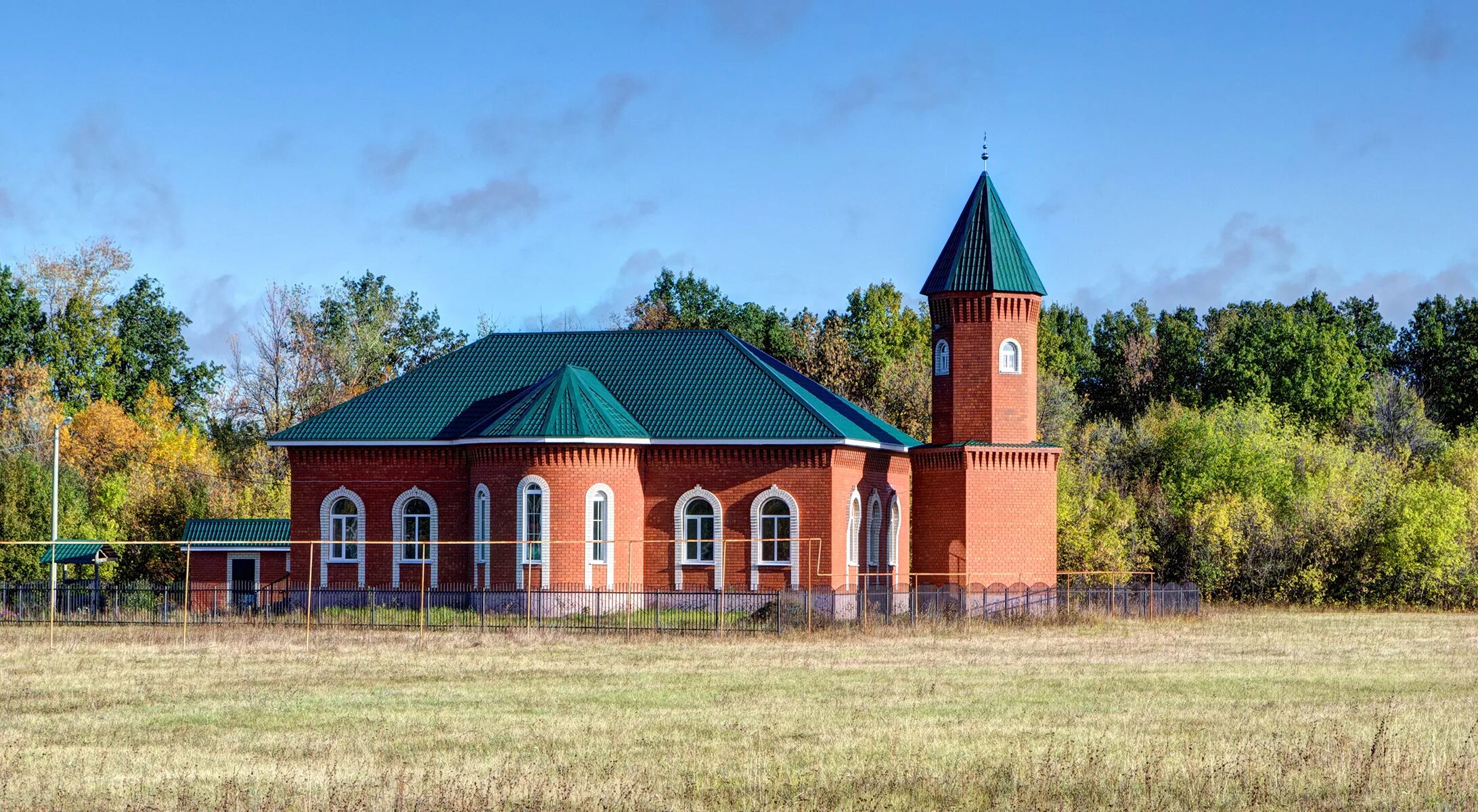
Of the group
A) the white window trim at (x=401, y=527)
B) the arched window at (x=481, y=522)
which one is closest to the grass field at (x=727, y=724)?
the arched window at (x=481, y=522)

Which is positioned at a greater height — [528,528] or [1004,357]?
[1004,357]

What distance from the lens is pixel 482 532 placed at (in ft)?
155

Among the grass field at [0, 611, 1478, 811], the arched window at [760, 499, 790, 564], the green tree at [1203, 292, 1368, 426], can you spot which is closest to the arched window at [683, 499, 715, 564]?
the arched window at [760, 499, 790, 564]

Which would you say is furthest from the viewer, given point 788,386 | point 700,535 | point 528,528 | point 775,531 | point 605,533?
point 788,386

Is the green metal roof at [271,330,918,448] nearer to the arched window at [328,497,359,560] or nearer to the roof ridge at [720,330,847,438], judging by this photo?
the roof ridge at [720,330,847,438]

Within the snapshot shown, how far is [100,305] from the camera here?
270 ft

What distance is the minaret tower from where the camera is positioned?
1908 inches

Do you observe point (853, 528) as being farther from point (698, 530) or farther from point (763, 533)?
point (698, 530)

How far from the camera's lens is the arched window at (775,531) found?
46.9 metres

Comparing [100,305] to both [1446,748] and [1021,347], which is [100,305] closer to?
Result: [1021,347]

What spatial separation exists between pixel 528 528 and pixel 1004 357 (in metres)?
13.5

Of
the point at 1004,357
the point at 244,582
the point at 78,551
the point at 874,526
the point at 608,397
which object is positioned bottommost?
the point at 244,582

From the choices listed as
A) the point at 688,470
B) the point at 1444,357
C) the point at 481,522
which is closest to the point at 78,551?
the point at 481,522

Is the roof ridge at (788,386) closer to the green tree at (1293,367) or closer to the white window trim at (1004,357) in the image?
the white window trim at (1004,357)
